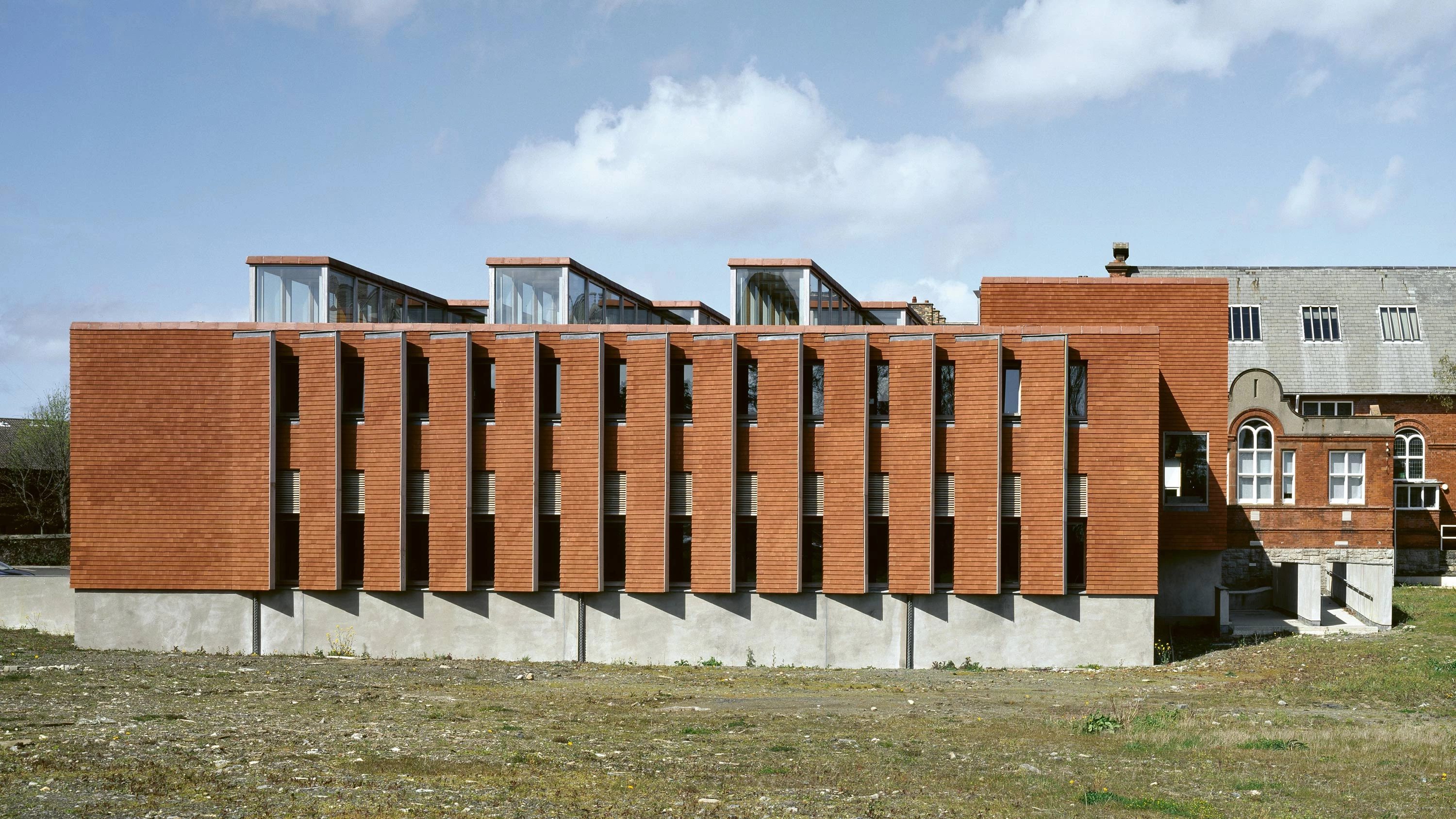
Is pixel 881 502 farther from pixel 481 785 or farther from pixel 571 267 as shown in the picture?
pixel 481 785

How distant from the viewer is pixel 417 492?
Result: 27.9 meters

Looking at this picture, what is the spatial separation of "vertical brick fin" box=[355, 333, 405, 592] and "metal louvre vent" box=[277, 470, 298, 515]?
162 centimetres

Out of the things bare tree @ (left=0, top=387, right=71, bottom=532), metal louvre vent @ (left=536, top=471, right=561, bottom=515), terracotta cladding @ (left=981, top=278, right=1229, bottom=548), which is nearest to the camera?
metal louvre vent @ (left=536, top=471, right=561, bottom=515)

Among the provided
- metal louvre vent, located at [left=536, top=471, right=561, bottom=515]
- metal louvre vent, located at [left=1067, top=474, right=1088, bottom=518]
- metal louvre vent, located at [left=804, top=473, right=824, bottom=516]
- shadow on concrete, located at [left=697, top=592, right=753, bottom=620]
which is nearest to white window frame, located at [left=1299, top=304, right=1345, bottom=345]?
metal louvre vent, located at [left=1067, top=474, right=1088, bottom=518]

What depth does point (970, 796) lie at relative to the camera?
13969 millimetres

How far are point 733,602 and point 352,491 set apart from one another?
375 inches

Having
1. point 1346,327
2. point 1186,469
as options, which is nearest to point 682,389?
point 1186,469

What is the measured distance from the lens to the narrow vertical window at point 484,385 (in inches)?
1101

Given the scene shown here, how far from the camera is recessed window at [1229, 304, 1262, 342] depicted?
48625 millimetres

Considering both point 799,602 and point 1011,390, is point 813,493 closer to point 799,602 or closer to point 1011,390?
point 799,602

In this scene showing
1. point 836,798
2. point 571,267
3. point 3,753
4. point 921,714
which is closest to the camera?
point 836,798

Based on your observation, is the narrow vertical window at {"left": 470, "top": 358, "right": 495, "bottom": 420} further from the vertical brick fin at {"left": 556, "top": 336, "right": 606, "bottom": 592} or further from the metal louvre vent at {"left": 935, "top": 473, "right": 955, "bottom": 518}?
the metal louvre vent at {"left": 935, "top": 473, "right": 955, "bottom": 518}

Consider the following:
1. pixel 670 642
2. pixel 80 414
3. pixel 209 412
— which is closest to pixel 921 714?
pixel 670 642

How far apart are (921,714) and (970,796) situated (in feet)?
21.1
